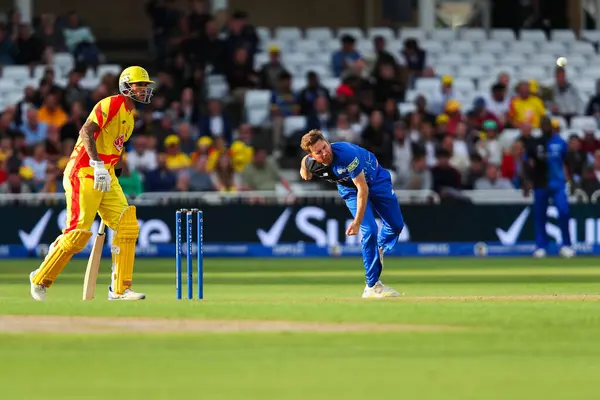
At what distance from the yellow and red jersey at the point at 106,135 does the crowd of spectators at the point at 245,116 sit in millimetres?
10513

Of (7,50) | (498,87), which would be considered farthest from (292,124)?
(7,50)

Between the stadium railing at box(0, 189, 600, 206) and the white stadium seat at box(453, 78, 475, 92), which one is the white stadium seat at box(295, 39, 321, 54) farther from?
the stadium railing at box(0, 189, 600, 206)

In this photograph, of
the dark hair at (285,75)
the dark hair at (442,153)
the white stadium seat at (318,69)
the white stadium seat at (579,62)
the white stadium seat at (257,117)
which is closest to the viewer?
the dark hair at (442,153)

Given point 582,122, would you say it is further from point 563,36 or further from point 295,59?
point 295,59

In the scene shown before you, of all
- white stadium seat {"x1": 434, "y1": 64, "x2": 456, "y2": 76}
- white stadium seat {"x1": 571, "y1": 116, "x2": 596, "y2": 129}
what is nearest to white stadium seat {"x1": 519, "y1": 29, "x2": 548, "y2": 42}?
white stadium seat {"x1": 434, "y1": 64, "x2": 456, "y2": 76}

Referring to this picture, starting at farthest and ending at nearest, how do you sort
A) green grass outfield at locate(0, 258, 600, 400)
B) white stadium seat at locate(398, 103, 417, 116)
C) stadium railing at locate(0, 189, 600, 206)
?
white stadium seat at locate(398, 103, 417, 116), stadium railing at locate(0, 189, 600, 206), green grass outfield at locate(0, 258, 600, 400)

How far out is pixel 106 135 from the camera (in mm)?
14133

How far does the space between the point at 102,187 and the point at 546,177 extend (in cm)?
1212

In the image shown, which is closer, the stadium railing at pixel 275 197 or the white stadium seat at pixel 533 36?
the stadium railing at pixel 275 197

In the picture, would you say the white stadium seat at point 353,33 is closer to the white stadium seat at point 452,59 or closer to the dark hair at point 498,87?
the white stadium seat at point 452,59

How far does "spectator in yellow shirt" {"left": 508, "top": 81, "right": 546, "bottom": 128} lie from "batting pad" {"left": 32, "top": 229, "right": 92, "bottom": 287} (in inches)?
639

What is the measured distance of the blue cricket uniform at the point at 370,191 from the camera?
575 inches

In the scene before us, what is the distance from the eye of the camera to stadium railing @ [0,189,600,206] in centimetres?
2561

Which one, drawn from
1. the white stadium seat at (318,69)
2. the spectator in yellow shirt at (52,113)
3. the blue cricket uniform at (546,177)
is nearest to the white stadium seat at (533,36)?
the white stadium seat at (318,69)
